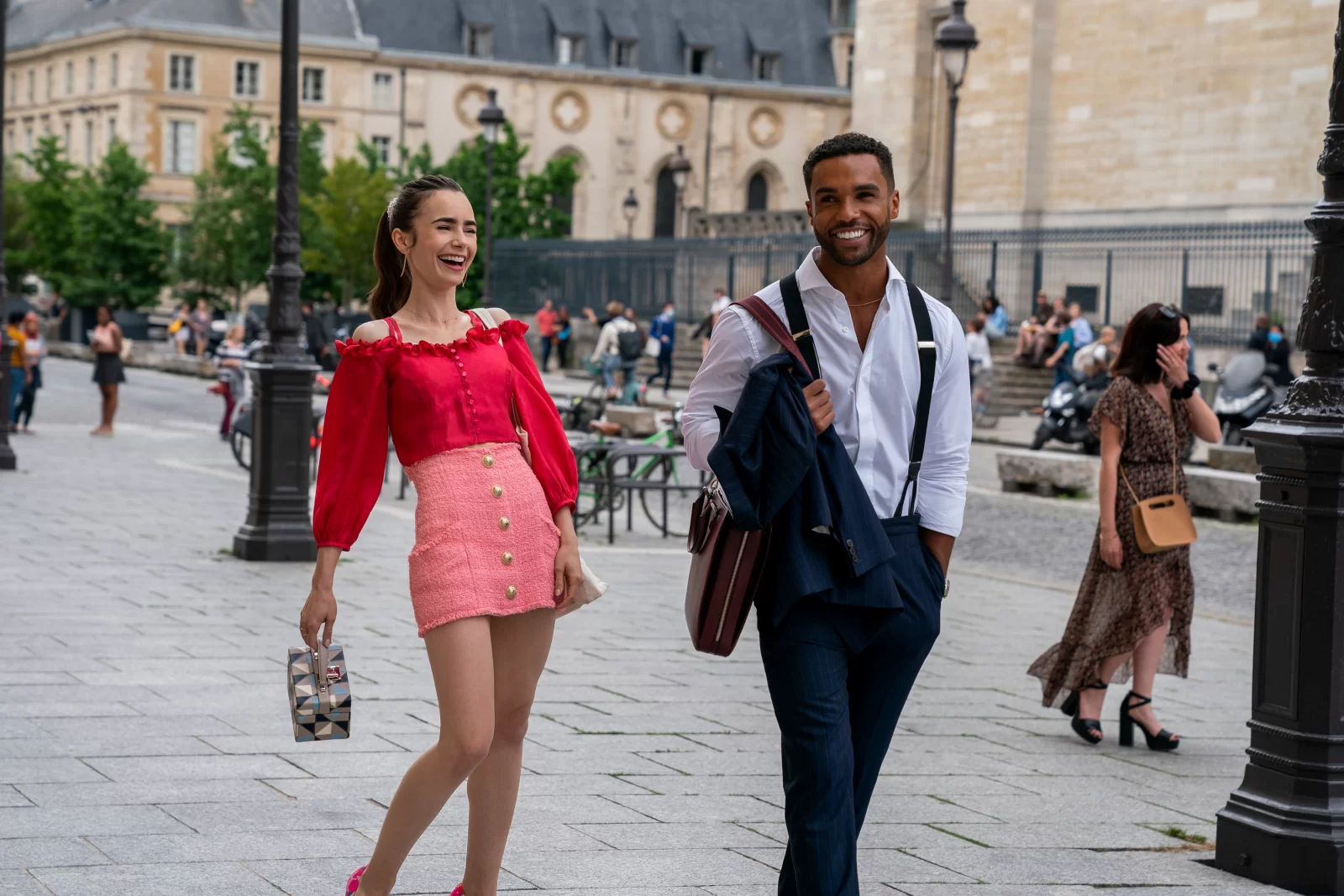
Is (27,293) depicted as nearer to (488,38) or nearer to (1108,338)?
(488,38)

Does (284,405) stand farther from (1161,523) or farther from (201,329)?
(201,329)

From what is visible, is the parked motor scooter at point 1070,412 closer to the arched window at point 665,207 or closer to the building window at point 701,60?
the arched window at point 665,207

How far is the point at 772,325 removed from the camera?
13.1 feet

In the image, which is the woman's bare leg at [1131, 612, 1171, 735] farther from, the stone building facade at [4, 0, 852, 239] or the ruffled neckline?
the stone building facade at [4, 0, 852, 239]

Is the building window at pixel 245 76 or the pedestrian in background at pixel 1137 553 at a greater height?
the building window at pixel 245 76

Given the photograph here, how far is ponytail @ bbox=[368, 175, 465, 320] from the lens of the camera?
14.3 ft

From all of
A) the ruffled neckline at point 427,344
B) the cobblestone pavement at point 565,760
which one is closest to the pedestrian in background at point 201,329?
the cobblestone pavement at point 565,760

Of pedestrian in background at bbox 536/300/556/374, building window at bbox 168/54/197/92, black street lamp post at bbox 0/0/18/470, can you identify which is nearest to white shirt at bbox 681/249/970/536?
black street lamp post at bbox 0/0/18/470

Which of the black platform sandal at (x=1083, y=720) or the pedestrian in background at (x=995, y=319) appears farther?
the pedestrian in background at (x=995, y=319)

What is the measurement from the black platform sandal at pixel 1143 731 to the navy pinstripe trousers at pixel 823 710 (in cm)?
335

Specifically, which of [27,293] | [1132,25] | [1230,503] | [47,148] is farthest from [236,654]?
[27,293]

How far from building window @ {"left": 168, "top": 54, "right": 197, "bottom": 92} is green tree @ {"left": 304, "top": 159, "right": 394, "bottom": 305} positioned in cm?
2427

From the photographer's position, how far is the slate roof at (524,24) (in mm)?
77688

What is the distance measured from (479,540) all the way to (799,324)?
832 mm
